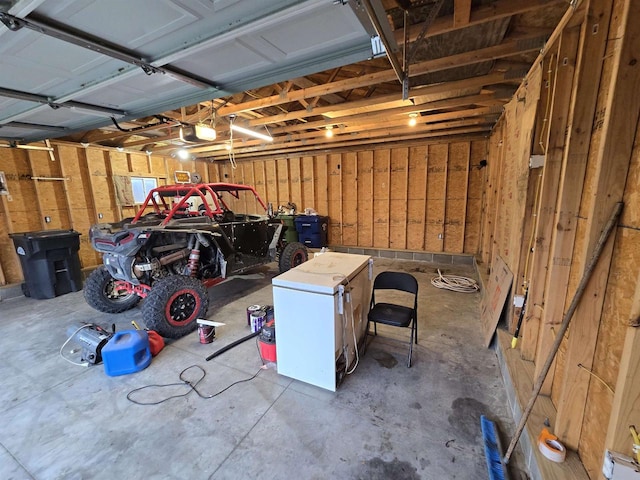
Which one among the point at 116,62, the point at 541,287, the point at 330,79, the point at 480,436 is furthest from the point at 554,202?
the point at 116,62

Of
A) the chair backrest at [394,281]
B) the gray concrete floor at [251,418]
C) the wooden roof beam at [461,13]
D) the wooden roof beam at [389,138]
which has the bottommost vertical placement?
the gray concrete floor at [251,418]

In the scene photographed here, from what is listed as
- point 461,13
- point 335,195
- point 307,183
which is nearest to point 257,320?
point 461,13

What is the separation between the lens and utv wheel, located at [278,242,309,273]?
495cm

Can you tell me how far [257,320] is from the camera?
10.0ft

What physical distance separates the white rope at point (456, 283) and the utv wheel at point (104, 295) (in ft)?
16.1

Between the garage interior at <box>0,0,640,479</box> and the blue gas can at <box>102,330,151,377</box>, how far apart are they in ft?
0.30

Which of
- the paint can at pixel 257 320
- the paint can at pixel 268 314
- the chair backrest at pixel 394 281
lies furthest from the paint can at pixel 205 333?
the chair backrest at pixel 394 281

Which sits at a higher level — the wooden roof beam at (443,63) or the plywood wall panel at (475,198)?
the wooden roof beam at (443,63)

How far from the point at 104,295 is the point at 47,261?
1.66 meters

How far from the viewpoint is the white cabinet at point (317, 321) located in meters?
1.99

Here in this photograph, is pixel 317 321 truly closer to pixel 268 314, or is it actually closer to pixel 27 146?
pixel 268 314

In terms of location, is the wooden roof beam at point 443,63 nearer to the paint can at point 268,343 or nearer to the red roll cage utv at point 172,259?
the red roll cage utv at point 172,259

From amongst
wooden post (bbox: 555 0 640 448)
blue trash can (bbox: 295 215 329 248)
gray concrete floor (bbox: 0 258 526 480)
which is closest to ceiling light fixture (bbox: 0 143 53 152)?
gray concrete floor (bbox: 0 258 526 480)

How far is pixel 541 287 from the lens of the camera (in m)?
2.00
